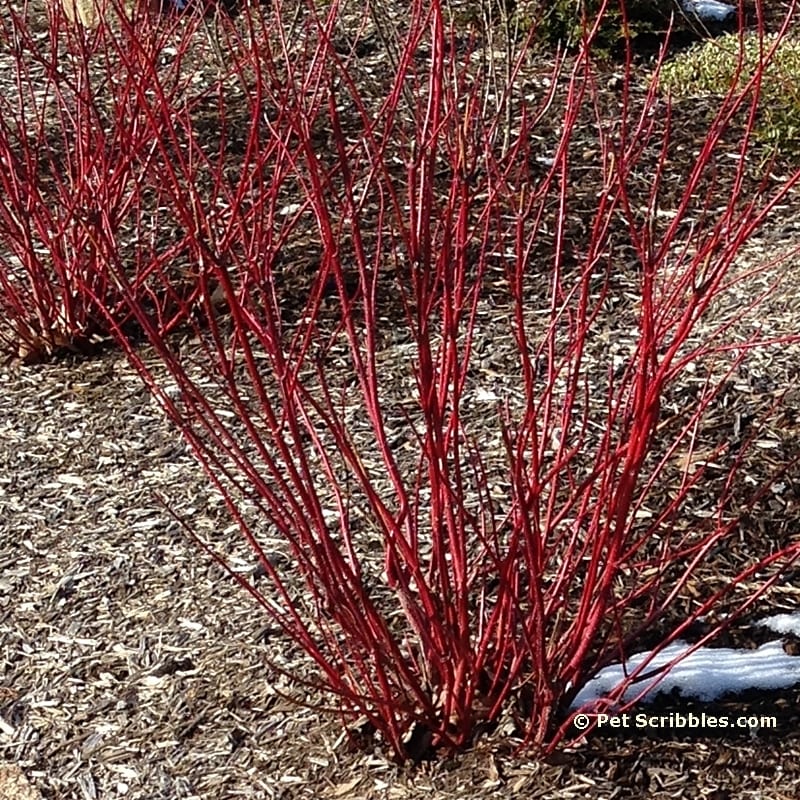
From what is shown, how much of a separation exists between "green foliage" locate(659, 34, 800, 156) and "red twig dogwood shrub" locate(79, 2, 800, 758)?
203 millimetres

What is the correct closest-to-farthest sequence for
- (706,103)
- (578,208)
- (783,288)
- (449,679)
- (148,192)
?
1. (449,679)
2. (783,288)
3. (578,208)
4. (148,192)
5. (706,103)

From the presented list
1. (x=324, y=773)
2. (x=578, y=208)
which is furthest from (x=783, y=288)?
(x=324, y=773)

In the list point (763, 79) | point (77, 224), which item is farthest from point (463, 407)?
point (763, 79)

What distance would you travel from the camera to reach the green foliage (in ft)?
16.8

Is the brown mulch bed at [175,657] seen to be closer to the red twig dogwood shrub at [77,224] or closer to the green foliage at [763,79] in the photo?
the red twig dogwood shrub at [77,224]

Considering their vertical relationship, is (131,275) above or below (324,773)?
above

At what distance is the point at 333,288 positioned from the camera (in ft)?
14.7

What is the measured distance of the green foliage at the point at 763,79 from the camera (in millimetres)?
5129

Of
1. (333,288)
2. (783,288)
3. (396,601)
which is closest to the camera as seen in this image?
(396,601)

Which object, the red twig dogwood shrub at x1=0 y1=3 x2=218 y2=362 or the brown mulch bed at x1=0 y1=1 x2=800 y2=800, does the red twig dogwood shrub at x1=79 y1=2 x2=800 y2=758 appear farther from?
the red twig dogwood shrub at x1=0 y1=3 x2=218 y2=362

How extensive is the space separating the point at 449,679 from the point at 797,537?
1.06 meters

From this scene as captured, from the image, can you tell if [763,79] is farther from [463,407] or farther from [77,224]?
[77,224]

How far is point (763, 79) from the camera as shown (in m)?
5.35

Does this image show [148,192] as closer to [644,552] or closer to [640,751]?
[644,552]
